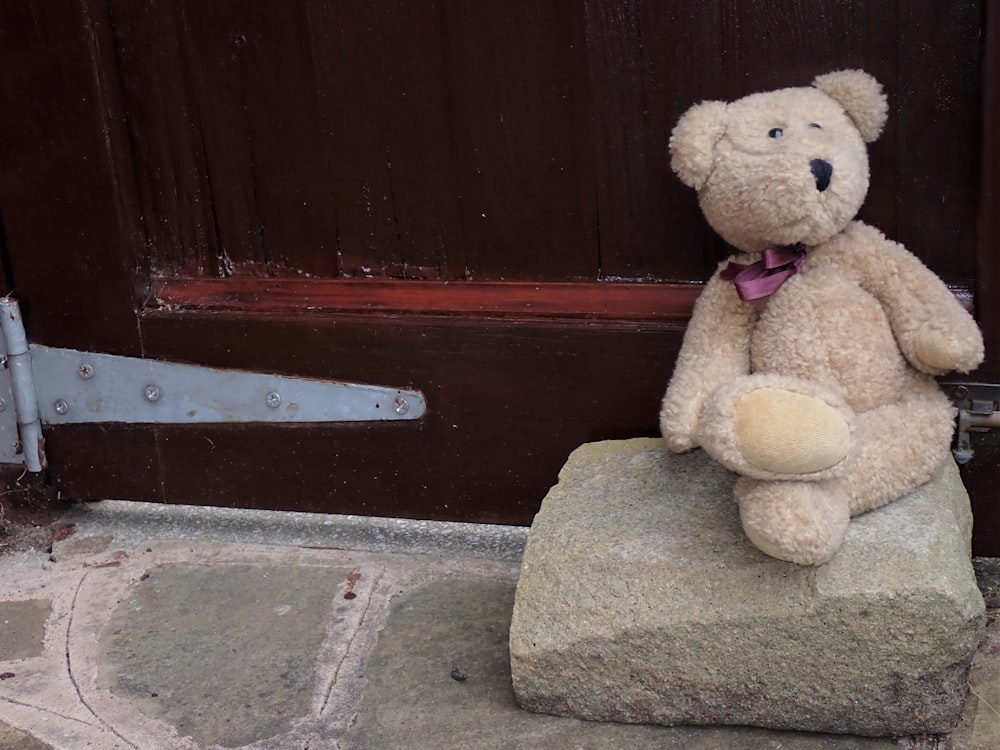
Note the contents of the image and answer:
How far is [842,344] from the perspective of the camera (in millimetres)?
1618

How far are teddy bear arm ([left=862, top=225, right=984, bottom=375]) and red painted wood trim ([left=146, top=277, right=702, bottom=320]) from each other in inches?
13.0

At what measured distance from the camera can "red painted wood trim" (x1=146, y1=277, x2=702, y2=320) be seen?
1922 mm

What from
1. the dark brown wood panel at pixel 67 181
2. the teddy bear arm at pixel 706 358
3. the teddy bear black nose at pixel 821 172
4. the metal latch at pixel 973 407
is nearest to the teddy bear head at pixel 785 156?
the teddy bear black nose at pixel 821 172

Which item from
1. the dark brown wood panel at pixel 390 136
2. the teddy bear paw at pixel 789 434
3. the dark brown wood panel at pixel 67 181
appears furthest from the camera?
the dark brown wood panel at pixel 67 181

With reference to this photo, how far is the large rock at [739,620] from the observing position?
1.49 metres

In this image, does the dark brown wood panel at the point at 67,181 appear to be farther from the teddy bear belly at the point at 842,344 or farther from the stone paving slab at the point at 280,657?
the teddy bear belly at the point at 842,344

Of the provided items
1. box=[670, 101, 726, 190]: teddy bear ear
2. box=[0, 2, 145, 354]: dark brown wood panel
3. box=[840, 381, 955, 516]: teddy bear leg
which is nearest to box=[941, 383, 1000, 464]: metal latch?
box=[840, 381, 955, 516]: teddy bear leg

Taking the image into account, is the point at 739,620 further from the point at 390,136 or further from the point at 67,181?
the point at 67,181

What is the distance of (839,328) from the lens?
5.31 ft

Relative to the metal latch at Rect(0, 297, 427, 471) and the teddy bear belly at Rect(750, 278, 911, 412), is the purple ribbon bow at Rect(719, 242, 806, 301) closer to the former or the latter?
the teddy bear belly at Rect(750, 278, 911, 412)

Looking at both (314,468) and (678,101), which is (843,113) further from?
(314,468)

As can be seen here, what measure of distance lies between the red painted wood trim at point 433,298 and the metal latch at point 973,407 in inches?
15.9

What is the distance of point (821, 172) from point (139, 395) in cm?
126

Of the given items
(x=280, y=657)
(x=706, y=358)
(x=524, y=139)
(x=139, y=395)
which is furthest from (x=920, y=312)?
(x=139, y=395)
